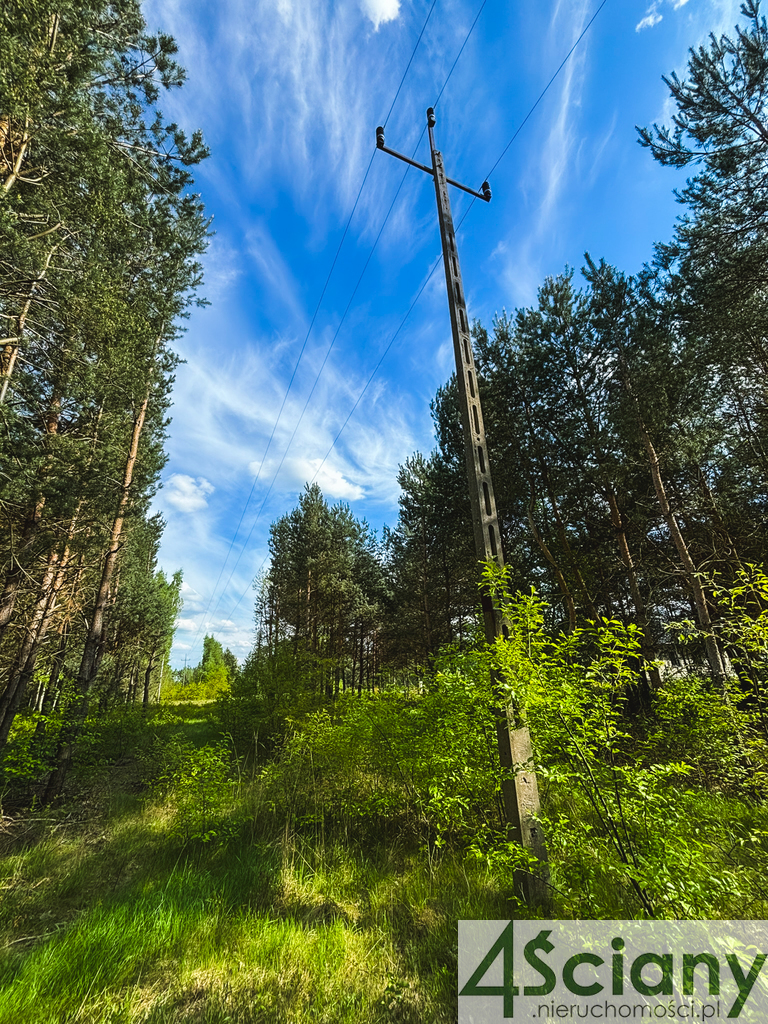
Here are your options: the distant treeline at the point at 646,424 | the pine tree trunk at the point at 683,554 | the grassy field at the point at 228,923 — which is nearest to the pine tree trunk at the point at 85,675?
the grassy field at the point at 228,923

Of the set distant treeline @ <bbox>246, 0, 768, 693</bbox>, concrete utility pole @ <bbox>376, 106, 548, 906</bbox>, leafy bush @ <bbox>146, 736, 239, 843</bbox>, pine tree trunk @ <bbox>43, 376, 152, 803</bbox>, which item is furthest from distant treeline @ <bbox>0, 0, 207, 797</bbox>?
distant treeline @ <bbox>246, 0, 768, 693</bbox>

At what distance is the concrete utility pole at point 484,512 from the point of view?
11.2 ft

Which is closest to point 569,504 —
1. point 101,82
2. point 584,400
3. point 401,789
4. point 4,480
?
point 584,400

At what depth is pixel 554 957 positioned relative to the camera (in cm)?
285

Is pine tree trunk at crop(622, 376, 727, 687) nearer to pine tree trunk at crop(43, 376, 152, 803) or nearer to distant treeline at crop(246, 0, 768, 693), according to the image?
distant treeline at crop(246, 0, 768, 693)

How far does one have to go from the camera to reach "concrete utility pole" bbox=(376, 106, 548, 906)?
341cm

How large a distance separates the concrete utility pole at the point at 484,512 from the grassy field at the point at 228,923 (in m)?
1.06

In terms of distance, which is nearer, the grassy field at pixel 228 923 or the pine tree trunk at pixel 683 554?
the grassy field at pixel 228 923

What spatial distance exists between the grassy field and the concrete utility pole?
41.9 inches

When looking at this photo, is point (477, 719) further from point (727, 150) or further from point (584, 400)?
point (727, 150)

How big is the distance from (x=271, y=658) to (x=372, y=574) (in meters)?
8.52

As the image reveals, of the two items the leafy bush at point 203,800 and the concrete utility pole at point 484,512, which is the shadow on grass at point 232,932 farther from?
the concrete utility pole at point 484,512

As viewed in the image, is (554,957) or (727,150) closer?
(554,957)

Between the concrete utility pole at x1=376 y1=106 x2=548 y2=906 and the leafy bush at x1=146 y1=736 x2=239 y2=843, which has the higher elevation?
the concrete utility pole at x1=376 y1=106 x2=548 y2=906
